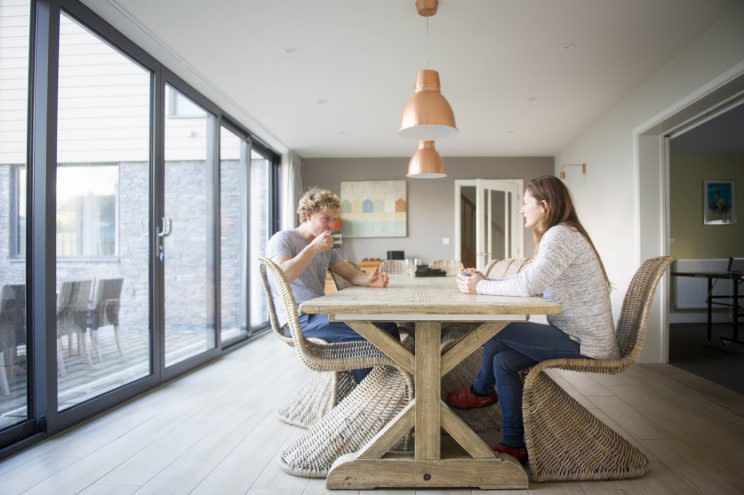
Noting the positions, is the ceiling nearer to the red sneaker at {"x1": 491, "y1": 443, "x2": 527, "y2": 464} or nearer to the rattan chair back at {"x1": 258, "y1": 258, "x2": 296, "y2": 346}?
the rattan chair back at {"x1": 258, "y1": 258, "x2": 296, "y2": 346}

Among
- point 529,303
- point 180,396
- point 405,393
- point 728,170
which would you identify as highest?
point 728,170

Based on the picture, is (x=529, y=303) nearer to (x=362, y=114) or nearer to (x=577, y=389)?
(x=577, y=389)

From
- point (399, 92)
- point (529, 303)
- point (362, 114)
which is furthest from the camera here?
point (362, 114)

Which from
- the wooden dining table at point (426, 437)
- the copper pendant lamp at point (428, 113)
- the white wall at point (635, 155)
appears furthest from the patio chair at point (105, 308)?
the white wall at point (635, 155)

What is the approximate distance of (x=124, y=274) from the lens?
3121 mm

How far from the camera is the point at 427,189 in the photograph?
7289mm

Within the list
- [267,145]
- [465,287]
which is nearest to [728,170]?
[267,145]

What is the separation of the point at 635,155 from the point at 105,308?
409 centimetres

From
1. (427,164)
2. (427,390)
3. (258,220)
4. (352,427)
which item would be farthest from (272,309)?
(258,220)

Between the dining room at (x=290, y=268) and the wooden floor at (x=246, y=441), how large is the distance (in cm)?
2

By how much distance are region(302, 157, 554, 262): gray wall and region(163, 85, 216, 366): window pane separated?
3.17 metres

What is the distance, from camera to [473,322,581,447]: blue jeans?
1.90 meters

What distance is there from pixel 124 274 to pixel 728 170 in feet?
23.9

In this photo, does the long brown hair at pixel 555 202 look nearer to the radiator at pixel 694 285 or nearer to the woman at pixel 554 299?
the woman at pixel 554 299
